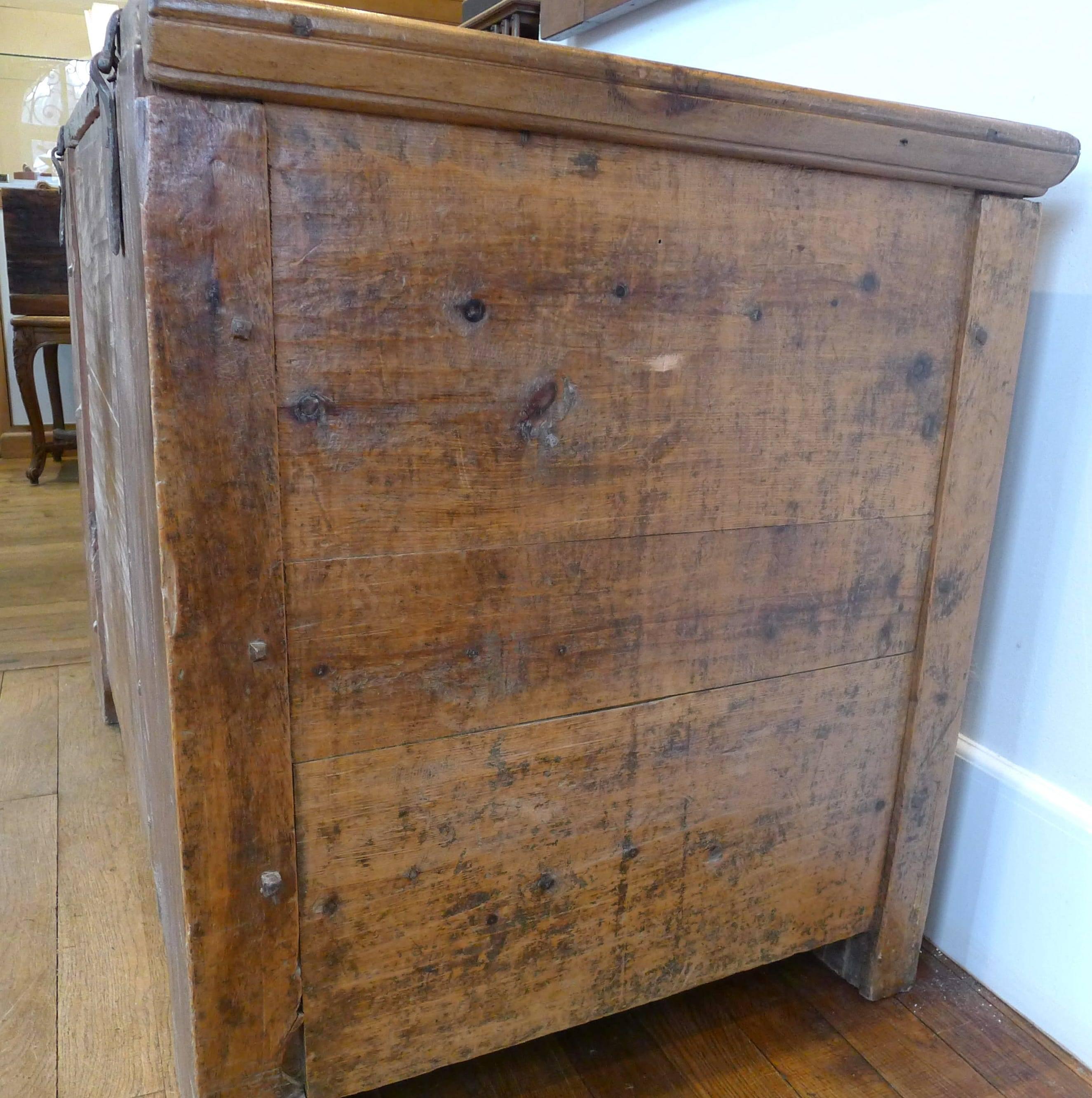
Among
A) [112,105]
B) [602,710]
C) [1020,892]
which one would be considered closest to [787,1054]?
[1020,892]

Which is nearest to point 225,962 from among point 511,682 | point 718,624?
point 511,682

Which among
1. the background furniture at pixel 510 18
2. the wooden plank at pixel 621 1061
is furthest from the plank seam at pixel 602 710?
the background furniture at pixel 510 18

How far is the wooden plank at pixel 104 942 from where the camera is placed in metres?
0.84

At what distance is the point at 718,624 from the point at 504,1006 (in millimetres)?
343

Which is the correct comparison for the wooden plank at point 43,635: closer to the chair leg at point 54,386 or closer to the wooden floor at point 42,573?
the wooden floor at point 42,573

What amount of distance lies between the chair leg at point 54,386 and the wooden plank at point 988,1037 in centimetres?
329

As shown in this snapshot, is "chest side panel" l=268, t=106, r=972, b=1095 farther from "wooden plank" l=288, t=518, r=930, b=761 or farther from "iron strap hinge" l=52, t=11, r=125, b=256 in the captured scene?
"iron strap hinge" l=52, t=11, r=125, b=256

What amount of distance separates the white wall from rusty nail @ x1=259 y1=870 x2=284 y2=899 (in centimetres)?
71

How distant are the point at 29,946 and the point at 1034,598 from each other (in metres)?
1.07

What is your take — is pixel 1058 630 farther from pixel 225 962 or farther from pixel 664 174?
pixel 225 962

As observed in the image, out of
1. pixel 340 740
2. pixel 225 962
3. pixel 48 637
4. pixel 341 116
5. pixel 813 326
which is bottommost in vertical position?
pixel 48 637

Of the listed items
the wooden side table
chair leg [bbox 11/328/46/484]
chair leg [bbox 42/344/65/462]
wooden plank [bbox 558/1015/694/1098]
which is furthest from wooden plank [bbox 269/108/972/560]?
chair leg [bbox 42/344/65/462]

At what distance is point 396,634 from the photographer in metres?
0.65

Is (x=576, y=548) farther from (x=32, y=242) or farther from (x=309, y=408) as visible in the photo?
(x=32, y=242)
